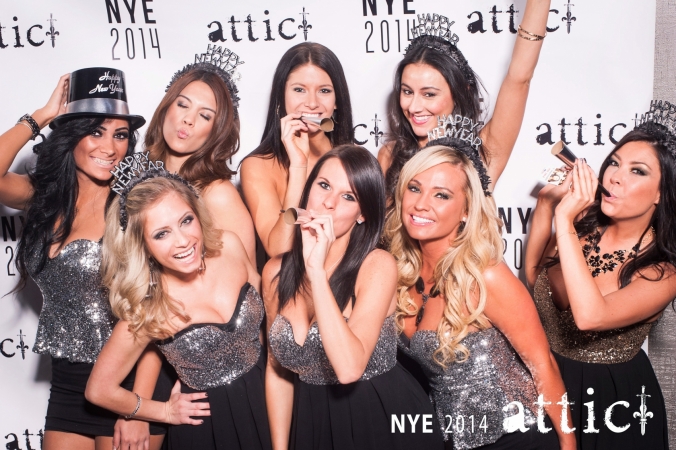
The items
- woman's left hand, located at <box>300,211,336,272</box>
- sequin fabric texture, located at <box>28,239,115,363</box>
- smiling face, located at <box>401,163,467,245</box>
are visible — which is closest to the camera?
woman's left hand, located at <box>300,211,336,272</box>

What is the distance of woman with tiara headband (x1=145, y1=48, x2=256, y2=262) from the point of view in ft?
8.57

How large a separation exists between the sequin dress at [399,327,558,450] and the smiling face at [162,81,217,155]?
124 cm

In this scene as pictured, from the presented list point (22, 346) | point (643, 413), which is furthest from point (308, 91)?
point (22, 346)

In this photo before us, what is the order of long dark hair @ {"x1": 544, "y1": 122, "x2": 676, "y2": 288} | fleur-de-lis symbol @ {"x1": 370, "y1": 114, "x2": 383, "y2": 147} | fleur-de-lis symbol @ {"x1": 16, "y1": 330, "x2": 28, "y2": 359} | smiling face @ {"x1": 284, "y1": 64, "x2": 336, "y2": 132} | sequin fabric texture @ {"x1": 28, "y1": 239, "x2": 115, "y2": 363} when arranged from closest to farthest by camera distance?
1. long dark hair @ {"x1": 544, "y1": 122, "x2": 676, "y2": 288}
2. sequin fabric texture @ {"x1": 28, "y1": 239, "x2": 115, "y2": 363}
3. smiling face @ {"x1": 284, "y1": 64, "x2": 336, "y2": 132}
4. fleur-de-lis symbol @ {"x1": 370, "y1": 114, "x2": 383, "y2": 147}
5. fleur-de-lis symbol @ {"x1": 16, "y1": 330, "x2": 28, "y2": 359}

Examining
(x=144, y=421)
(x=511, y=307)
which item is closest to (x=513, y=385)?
(x=511, y=307)

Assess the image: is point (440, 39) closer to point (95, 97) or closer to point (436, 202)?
point (436, 202)

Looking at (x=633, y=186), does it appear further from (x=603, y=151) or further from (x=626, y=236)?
(x=603, y=151)

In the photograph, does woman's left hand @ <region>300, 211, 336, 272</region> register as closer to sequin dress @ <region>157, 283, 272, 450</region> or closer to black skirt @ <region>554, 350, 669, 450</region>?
sequin dress @ <region>157, 283, 272, 450</region>

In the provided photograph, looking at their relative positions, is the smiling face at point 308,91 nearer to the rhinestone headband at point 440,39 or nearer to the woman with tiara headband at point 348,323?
the rhinestone headband at point 440,39

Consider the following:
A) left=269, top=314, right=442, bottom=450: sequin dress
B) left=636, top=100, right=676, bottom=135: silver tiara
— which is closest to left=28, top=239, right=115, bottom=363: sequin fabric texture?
left=269, top=314, right=442, bottom=450: sequin dress

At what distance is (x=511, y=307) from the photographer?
2.12 metres

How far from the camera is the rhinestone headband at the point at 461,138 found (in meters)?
2.31

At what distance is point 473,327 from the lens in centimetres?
219

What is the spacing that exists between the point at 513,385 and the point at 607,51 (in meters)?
1.65
